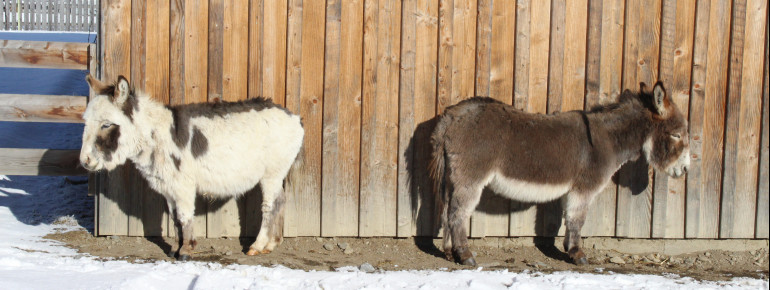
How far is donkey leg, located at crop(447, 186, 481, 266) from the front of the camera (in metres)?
5.84

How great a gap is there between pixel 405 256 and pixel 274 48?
7.85ft

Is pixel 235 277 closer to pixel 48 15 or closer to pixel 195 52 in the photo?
pixel 195 52

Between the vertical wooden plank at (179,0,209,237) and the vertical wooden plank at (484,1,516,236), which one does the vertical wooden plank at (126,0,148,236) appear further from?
the vertical wooden plank at (484,1,516,236)

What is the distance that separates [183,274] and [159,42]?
7.86 ft

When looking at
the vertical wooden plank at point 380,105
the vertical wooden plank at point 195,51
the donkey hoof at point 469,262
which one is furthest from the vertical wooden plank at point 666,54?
the vertical wooden plank at point 195,51

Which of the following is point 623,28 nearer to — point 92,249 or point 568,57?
point 568,57

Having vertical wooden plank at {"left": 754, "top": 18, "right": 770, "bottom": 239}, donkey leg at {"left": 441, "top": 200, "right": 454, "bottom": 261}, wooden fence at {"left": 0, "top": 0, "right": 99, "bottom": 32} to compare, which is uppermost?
wooden fence at {"left": 0, "top": 0, "right": 99, "bottom": 32}

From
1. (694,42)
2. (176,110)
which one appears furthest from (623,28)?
(176,110)

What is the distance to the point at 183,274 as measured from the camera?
500 centimetres

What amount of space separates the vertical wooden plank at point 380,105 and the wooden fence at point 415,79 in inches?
0.5

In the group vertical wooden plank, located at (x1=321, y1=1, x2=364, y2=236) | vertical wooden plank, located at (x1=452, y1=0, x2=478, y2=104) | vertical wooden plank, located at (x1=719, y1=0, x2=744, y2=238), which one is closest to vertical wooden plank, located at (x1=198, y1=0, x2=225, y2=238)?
vertical wooden plank, located at (x1=321, y1=1, x2=364, y2=236)

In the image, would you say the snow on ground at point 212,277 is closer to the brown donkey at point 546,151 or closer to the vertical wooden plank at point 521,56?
the brown donkey at point 546,151

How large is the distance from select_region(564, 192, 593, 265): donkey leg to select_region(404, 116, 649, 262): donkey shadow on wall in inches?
8.5

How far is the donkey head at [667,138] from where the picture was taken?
6047mm
